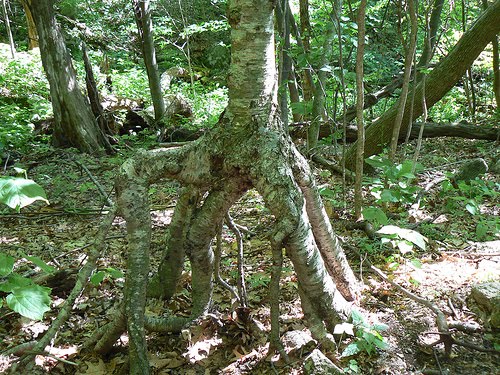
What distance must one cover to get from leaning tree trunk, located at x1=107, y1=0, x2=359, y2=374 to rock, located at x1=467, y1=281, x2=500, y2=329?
91 cm

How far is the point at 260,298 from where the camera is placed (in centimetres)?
326

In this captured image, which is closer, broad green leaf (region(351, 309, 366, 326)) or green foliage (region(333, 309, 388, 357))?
green foliage (region(333, 309, 388, 357))

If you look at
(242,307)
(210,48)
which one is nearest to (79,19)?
(210,48)

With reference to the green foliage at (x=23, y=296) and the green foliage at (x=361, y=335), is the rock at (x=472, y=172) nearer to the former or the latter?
the green foliage at (x=361, y=335)

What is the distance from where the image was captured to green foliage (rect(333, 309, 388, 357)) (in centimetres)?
229

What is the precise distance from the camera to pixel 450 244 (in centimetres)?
387

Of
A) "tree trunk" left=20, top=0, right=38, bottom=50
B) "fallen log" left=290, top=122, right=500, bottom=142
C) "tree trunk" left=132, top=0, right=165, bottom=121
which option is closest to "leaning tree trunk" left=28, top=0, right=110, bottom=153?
"tree trunk" left=132, top=0, right=165, bottom=121

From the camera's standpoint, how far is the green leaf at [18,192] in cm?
170

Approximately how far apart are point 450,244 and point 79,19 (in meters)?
15.4

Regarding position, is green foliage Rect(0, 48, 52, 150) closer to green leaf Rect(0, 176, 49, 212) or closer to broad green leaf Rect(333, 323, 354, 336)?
green leaf Rect(0, 176, 49, 212)

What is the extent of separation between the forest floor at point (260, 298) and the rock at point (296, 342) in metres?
0.02

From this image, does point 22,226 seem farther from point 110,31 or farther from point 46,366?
point 110,31

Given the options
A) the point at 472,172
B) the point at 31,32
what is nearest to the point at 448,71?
the point at 472,172

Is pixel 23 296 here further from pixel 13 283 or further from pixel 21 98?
pixel 21 98
